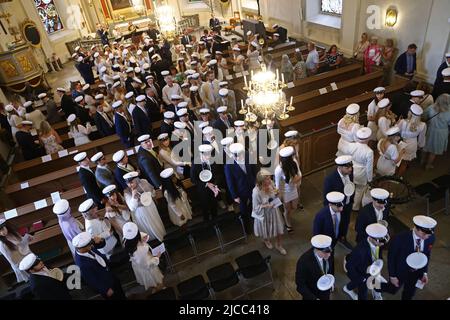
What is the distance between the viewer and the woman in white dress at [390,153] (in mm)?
5023

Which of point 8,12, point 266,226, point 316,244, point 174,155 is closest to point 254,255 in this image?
point 266,226

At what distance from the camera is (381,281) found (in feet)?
12.0

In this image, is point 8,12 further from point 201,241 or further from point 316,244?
point 316,244

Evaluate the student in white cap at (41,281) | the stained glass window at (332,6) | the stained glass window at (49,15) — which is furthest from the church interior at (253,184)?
the stained glass window at (49,15)

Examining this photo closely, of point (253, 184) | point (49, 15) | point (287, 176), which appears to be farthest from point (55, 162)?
point (49, 15)

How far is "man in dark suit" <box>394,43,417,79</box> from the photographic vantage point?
812 centimetres

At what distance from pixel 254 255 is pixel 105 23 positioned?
20.1 m

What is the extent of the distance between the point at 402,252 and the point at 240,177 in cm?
244

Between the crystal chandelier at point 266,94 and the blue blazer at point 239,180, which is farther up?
the crystal chandelier at point 266,94

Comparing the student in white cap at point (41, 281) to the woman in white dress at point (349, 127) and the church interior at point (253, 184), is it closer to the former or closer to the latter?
the church interior at point (253, 184)

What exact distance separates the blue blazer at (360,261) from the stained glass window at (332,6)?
10.6m

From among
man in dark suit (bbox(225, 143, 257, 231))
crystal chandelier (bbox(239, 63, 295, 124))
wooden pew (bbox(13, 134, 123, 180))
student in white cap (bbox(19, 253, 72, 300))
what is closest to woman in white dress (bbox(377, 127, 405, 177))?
crystal chandelier (bbox(239, 63, 295, 124))

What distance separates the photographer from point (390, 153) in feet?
16.6

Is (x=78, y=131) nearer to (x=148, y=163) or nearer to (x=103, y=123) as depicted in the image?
(x=103, y=123)
